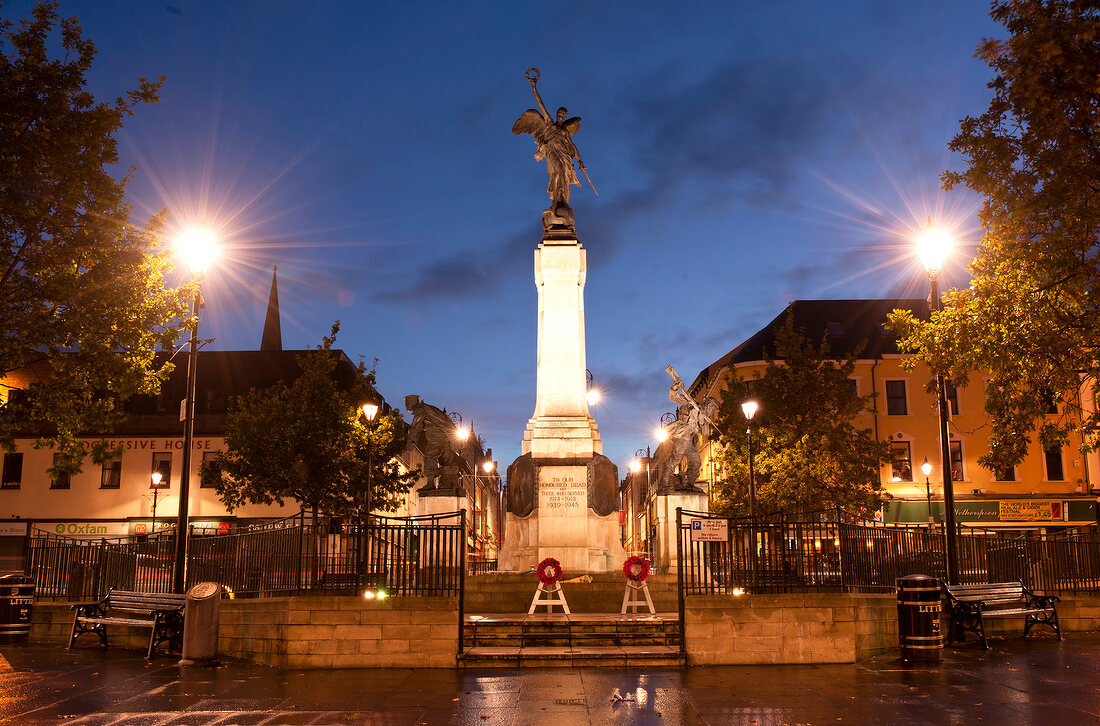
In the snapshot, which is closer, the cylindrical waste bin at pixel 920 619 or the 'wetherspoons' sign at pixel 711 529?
the cylindrical waste bin at pixel 920 619

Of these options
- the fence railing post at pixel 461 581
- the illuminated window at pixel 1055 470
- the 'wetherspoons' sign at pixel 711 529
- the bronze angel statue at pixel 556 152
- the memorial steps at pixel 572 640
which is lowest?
the memorial steps at pixel 572 640

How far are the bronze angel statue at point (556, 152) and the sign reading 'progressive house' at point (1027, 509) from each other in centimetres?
3220

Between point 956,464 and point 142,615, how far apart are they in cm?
4044

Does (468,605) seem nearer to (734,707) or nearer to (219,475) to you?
(734,707)

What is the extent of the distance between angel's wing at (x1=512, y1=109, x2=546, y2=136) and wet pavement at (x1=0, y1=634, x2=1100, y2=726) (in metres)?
15.4

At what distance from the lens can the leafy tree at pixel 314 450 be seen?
3531 cm

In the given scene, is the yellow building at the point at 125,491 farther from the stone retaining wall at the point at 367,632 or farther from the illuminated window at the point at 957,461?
the stone retaining wall at the point at 367,632

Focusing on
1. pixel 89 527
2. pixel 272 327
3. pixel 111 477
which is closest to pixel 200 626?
pixel 89 527

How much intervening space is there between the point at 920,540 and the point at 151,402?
150ft

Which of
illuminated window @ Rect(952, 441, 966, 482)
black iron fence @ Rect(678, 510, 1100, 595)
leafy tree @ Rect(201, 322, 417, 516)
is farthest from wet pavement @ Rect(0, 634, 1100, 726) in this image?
illuminated window @ Rect(952, 441, 966, 482)

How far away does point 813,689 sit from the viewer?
10633 millimetres

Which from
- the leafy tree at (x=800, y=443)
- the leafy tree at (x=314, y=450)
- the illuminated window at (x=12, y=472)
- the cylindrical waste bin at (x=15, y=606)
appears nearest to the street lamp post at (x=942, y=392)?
the cylindrical waste bin at (x=15, y=606)

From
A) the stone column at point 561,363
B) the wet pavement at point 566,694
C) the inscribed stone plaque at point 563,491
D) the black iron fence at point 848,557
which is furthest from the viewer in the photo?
the stone column at point 561,363

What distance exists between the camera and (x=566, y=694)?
33.5 feet
